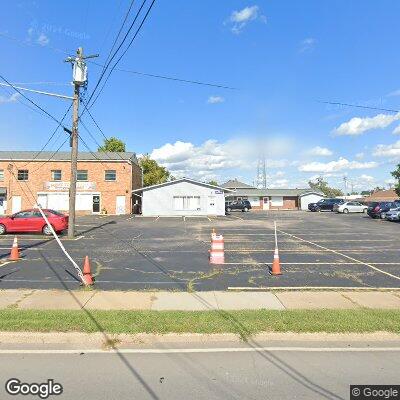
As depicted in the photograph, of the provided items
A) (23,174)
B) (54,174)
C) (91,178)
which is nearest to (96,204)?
(91,178)

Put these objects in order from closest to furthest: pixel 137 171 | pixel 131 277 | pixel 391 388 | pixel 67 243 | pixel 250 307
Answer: pixel 391 388 < pixel 250 307 < pixel 131 277 < pixel 67 243 < pixel 137 171

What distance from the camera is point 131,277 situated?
9.92 m

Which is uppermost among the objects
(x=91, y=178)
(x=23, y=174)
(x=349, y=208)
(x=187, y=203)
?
(x=23, y=174)

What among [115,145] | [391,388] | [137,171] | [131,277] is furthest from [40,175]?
[391,388]

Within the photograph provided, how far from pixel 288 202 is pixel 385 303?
6026 centimetres

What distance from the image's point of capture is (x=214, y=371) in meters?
4.67

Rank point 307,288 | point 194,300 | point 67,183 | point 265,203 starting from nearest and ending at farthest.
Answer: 1. point 194,300
2. point 307,288
3. point 67,183
4. point 265,203

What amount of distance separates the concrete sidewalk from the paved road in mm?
1890

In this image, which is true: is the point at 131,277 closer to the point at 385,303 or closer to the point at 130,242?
the point at 385,303

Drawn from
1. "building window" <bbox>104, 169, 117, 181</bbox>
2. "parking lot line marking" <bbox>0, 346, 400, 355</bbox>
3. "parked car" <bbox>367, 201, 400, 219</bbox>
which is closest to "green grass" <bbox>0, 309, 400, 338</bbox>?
"parking lot line marking" <bbox>0, 346, 400, 355</bbox>

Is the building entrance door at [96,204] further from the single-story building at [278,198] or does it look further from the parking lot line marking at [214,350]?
the parking lot line marking at [214,350]

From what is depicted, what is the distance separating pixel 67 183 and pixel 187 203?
14.4 m

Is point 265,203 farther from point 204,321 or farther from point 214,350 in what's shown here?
point 214,350

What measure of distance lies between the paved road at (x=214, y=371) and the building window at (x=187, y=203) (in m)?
37.9
